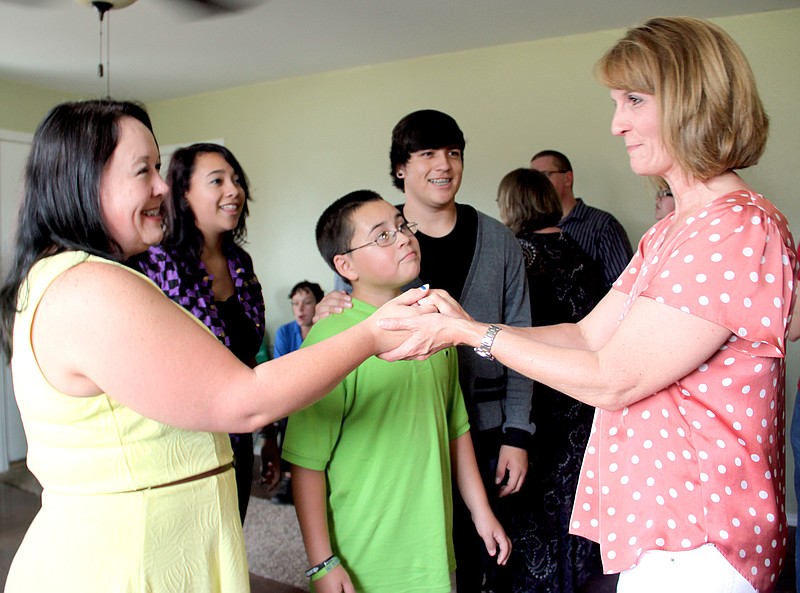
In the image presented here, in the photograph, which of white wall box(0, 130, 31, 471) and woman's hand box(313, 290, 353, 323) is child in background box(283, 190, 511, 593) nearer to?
woman's hand box(313, 290, 353, 323)

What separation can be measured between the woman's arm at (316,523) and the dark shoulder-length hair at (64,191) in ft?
2.07

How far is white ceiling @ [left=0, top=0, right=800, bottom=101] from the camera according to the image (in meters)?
3.54

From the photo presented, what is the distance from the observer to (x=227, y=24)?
3.86m

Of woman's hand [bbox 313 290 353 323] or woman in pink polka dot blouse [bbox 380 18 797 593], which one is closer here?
woman in pink polka dot blouse [bbox 380 18 797 593]

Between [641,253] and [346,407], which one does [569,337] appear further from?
[346,407]

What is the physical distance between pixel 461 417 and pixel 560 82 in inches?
116

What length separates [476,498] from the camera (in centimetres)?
167

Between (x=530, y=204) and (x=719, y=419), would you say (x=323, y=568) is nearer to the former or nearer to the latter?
(x=719, y=419)

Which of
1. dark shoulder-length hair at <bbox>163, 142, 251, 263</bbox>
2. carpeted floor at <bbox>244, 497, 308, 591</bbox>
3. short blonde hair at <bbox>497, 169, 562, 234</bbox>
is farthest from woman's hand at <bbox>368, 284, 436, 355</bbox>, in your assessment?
carpeted floor at <bbox>244, 497, 308, 591</bbox>

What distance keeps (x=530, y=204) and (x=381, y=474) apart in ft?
4.73

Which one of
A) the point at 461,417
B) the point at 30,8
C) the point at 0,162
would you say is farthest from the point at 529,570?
the point at 0,162

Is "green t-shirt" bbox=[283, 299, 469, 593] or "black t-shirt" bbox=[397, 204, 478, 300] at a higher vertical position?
"black t-shirt" bbox=[397, 204, 478, 300]

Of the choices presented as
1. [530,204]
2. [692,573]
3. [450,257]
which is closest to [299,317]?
[530,204]

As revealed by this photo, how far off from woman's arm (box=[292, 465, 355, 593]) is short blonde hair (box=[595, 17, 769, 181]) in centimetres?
92
